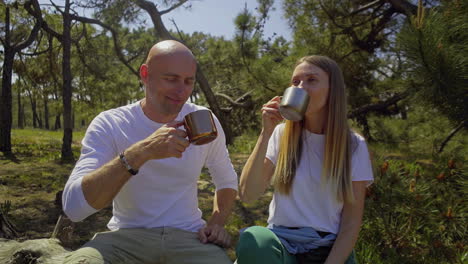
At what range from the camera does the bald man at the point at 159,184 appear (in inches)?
69.2

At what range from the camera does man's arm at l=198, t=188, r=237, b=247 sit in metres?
1.88

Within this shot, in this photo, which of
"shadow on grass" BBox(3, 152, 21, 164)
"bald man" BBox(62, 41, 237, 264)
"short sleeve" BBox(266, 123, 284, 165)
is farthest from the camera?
"shadow on grass" BBox(3, 152, 21, 164)

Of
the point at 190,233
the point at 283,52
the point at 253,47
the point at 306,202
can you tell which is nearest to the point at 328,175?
the point at 306,202

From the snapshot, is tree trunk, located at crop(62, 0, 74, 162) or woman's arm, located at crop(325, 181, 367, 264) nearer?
woman's arm, located at crop(325, 181, 367, 264)

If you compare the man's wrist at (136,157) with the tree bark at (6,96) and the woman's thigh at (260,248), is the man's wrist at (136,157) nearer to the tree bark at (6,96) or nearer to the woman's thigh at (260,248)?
the woman's thigh at (260,248)

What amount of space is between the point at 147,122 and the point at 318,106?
0.96m

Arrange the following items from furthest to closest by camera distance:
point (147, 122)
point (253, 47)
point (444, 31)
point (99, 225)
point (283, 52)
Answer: point (283, 52)
point (253, 47)
point (99, 225)
point (444, 31)
point (147, 122)

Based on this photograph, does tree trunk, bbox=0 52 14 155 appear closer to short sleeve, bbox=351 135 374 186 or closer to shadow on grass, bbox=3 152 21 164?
shadow on grass, bbox=3 152 21 164

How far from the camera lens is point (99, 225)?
3.59 m

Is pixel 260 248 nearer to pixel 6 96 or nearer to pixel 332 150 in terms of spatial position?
pixel 332 150

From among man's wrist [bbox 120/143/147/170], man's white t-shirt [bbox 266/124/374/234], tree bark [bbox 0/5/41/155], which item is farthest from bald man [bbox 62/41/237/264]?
tree bark [bbox 0/5/41/155]

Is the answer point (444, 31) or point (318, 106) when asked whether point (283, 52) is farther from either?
point (318, 106)

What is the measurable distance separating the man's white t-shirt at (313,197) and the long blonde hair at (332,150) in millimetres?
33

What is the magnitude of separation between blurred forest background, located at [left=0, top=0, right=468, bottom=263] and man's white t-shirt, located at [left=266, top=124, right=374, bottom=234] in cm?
94
